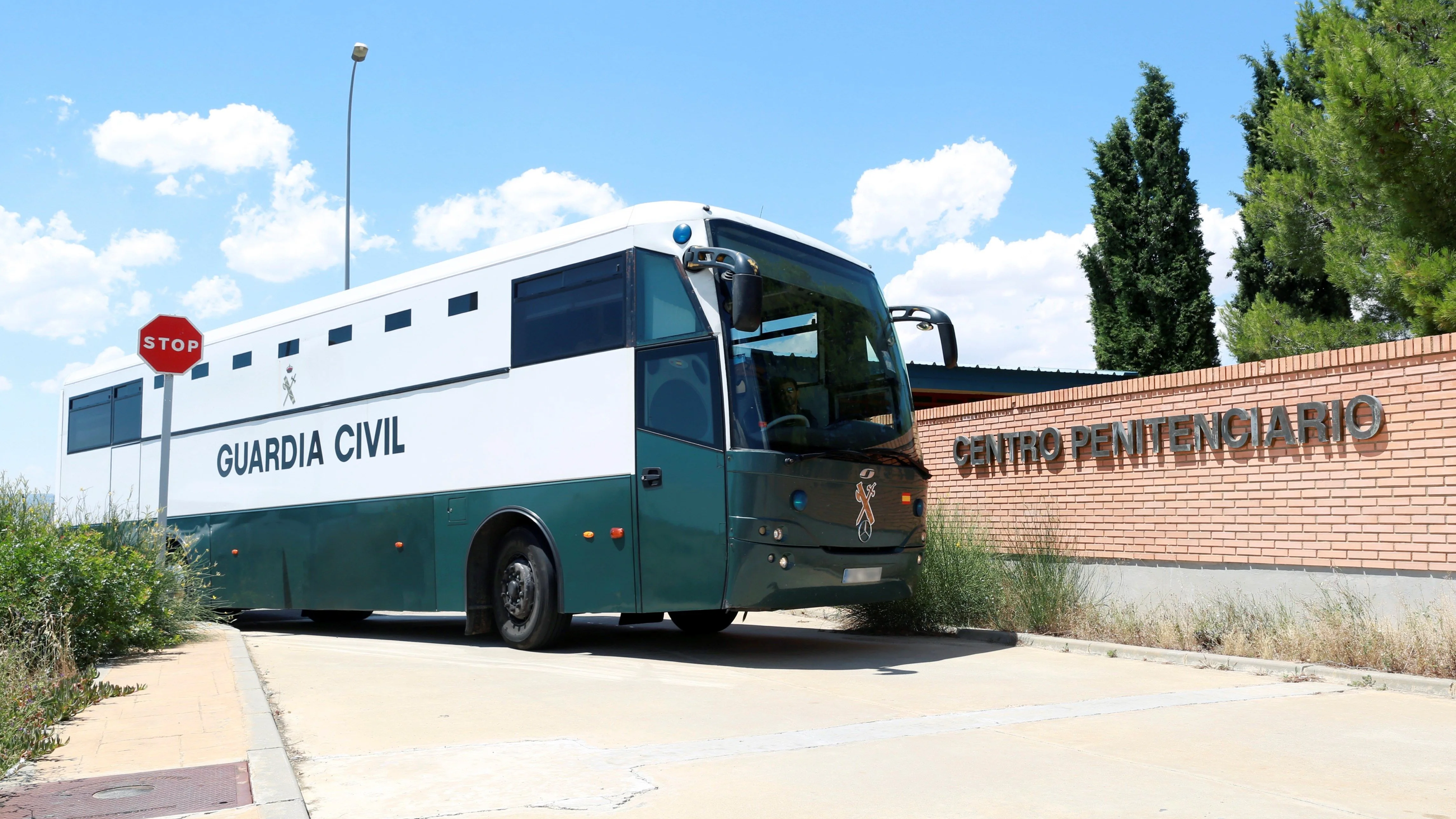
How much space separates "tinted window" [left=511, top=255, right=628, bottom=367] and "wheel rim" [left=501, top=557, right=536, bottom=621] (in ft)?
6.50

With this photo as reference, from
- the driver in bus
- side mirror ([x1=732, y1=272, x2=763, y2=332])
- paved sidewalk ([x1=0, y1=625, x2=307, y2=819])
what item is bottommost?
paved sidewalk ([x1=0, y1=625, x2=307, y2=819])

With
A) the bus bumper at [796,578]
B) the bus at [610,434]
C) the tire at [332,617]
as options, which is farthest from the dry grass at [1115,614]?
the tire at [332,617]

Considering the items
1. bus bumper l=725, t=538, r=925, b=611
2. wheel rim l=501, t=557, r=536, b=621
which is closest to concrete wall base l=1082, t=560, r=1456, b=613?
bus bumper l=725, t=538, r=925, b=611

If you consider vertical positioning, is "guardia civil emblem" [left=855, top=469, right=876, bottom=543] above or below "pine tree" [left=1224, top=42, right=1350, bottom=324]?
below

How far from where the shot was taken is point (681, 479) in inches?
392

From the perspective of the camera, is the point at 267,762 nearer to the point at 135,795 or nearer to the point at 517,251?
the point at 135,795

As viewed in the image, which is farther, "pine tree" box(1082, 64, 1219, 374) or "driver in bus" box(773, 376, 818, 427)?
"pine tree" box(1082, 64, 1219, 374)

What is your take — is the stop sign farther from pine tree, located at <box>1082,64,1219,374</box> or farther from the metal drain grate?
pine tree, located at <box>1082,64,1219,374</box>

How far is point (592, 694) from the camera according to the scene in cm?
850

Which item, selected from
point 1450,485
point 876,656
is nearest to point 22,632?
point 876,656

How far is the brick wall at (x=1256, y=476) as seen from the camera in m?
10.1

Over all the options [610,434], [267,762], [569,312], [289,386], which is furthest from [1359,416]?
[289,386]

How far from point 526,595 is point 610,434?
1.92 meters

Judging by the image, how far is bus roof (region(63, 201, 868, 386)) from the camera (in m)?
10.4
